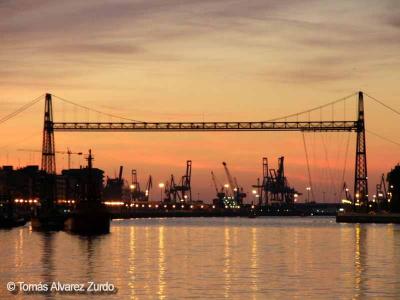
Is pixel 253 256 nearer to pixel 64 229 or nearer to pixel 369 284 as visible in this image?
pixel 369 284

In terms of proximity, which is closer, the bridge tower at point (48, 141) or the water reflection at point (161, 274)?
the water reflection at point (161, 274)

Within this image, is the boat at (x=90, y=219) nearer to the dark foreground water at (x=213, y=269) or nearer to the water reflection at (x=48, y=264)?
the water reflection at (x=48, y=264)

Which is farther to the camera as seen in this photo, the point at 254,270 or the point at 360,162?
the point at 360,162

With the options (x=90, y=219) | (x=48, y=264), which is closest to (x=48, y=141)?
(x=90, y=219)

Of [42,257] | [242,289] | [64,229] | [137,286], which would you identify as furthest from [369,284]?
[64,229]

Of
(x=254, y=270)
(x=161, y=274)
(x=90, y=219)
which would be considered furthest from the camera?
(x=90, y=219)

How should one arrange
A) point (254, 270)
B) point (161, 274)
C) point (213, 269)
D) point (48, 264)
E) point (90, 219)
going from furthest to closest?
1. point (90, 219)
2. point (48, 264)
3. point (213, 269)
4. point (254, 270)
5. point (161, 274)

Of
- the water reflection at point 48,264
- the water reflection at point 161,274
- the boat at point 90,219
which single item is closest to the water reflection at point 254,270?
the water reflection at point 161,274

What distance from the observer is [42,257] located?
192 ft

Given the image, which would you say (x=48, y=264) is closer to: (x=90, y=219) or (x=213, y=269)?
(x=213, y=269)

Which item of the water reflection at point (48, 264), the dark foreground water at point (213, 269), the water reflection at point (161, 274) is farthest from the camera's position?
the water reflection at point (48, 264)

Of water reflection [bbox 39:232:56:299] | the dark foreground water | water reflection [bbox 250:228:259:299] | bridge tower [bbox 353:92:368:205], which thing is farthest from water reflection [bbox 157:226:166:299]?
bridge tower [bbox 353:92:368:205]

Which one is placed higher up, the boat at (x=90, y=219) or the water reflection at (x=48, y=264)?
the boat at (x=90, y=219)

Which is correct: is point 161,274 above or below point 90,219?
below
